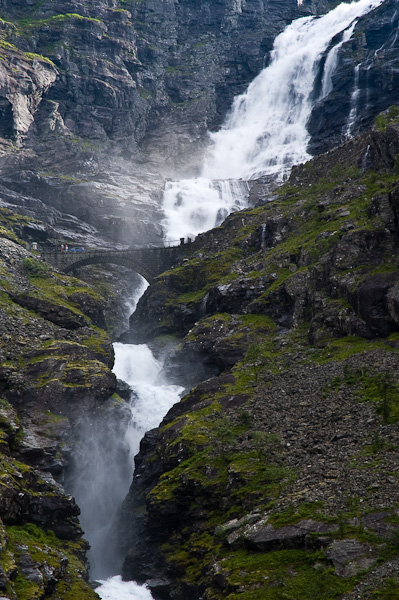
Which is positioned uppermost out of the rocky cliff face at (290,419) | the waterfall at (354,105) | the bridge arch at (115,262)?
the waterfall at (354,105)

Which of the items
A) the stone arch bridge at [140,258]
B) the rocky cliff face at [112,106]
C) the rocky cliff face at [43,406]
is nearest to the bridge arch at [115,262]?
the stone arch bridge at [140,258]

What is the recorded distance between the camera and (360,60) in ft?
479

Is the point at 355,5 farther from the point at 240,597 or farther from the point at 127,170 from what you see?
the point at 240,597

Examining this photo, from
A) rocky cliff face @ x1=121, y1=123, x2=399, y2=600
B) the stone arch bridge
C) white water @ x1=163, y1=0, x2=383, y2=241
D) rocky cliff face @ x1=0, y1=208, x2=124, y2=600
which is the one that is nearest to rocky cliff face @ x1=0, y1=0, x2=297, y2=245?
white water @ x1=163, y1=0, x2=383, y2=241

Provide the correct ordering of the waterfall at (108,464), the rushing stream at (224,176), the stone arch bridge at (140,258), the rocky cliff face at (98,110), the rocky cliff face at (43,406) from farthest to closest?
the rocky cliff face at (98,110) → the stone arch bridge at (140,258) → the rushing stream at (224,176) → the waterfall at (108,464) → the rocky cliff face at (43,406)

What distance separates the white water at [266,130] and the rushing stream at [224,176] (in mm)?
Answer: 266

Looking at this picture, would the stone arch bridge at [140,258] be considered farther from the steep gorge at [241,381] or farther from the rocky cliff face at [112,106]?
the rocky cliff face at [112,106]

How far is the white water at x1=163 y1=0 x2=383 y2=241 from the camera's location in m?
141

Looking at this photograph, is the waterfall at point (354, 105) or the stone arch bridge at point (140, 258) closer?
the stone arch bridge at point (140, 258)

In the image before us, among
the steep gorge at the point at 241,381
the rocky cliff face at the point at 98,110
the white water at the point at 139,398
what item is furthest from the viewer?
the rocky cliff face at the point at 98,110

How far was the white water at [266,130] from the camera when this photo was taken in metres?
141

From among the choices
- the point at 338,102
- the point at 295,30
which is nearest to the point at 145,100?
the point at 295,30

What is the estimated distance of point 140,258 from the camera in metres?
109

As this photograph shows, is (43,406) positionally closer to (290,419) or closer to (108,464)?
(108,464)
